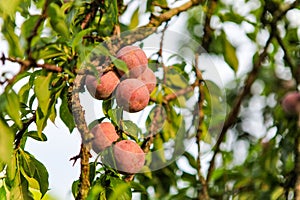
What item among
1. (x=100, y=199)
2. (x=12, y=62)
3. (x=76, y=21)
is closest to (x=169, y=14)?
(x=76, y=21)

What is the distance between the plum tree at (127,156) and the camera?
4.07 ft

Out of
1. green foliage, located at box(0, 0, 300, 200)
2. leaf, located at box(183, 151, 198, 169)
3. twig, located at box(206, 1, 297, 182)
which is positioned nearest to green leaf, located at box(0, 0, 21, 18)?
green foliage, located at box(0, 0, 300, 200)

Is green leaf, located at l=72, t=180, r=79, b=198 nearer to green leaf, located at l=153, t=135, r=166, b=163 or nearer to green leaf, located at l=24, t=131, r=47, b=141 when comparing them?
green leaf, located at l=24, t=131, r=47, b=141

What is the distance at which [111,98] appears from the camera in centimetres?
127

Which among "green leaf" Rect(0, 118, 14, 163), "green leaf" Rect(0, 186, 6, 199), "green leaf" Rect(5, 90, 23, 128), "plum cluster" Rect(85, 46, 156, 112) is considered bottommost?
"green leaf" Rect(0, 186, 6, 199)

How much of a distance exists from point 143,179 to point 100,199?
0.86 metres

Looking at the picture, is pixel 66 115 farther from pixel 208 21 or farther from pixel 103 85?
pixel 208 21

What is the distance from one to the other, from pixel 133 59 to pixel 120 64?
0.07 metres

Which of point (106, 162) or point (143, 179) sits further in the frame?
point (143, 179)

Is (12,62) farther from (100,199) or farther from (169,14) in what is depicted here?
(169,14)

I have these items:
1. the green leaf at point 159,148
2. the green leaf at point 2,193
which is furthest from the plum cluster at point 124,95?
the green leaf at point 159,148

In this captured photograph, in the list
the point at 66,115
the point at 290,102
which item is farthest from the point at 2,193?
the point at 290,102

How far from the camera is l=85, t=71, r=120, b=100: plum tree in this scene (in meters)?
1.21

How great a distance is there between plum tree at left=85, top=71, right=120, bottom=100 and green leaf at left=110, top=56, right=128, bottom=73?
5 centimetres
